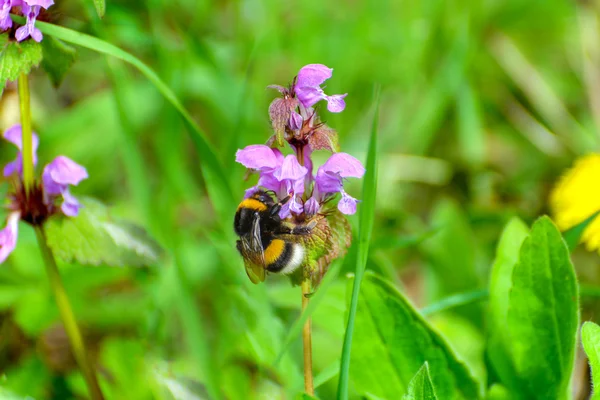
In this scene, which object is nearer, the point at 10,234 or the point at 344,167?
the point at 344,167

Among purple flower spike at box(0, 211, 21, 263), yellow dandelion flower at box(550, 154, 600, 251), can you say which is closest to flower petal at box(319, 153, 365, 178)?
purple flower spike at box(0, 211, 21, 263)

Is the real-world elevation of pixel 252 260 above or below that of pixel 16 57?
below

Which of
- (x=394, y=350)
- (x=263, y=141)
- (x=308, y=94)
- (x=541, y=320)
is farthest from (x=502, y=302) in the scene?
(x=263, y=141)

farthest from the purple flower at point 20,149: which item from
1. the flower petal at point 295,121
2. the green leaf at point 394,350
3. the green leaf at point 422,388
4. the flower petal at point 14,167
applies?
the green leaf at point 422,388

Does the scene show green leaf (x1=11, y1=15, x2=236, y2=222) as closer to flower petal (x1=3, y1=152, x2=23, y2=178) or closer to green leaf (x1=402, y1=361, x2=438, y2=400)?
flower petal (x1=3, y1=152, x2=23, y2=178)

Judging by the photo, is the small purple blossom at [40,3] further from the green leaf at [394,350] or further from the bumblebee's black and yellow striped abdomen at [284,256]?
the green leaf at [394,350]

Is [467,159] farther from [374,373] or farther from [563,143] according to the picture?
[374,373]

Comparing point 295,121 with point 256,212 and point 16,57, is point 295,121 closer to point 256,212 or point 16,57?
point 256,212
